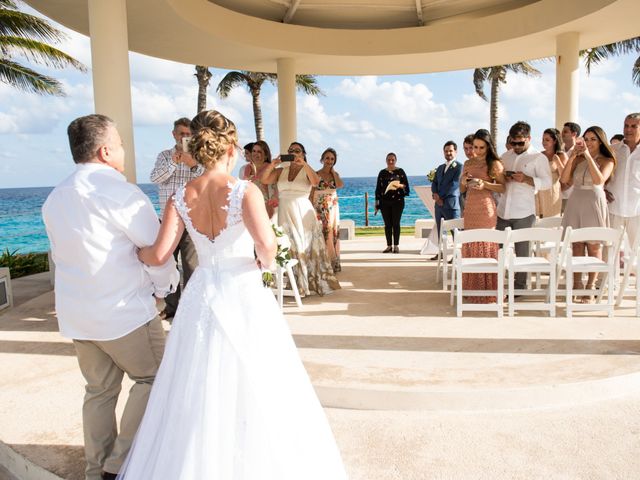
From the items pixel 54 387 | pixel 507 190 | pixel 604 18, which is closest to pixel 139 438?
pixel 54 387

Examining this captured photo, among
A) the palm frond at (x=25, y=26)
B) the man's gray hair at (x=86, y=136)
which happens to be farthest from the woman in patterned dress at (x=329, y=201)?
the palm frond at (x=25, y=26)

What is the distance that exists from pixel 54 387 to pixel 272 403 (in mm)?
2571

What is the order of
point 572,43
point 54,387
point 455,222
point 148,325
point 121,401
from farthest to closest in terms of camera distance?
point 572,43
point 455,222
point 54,387
point 121,401
point 148,325

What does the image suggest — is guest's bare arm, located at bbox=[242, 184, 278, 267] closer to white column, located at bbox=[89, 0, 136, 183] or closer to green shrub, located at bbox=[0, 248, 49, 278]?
white column, located at bbox=[89, 0, 136, 183]

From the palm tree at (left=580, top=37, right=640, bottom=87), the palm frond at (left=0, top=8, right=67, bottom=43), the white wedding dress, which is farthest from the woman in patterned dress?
the palm tree at (left=580, top=37, right=640, bottom=87)

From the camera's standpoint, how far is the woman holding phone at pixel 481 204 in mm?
6547

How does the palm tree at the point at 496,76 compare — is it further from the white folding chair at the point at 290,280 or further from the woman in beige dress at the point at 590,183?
the white folding chair at the point at 290,280

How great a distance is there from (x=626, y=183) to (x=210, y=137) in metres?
5.88

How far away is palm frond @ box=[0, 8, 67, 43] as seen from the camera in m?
13.9

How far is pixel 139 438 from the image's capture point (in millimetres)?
2711

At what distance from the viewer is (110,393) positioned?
3.00 m

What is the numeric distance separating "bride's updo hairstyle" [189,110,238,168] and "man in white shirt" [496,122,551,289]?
14.9ft

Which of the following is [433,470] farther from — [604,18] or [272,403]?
[604,18]

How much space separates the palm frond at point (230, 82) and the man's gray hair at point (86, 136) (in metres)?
25.5
